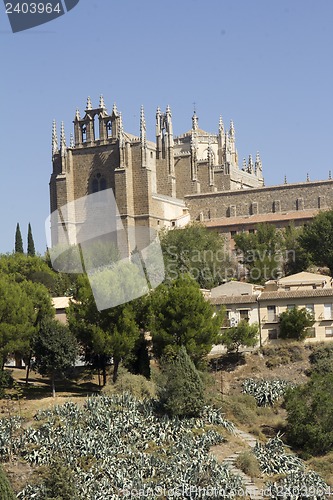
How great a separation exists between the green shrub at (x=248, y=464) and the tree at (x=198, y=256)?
24.5 meters

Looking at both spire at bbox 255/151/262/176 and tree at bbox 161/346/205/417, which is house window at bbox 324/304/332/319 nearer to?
tree at bbox 161/346/205/417

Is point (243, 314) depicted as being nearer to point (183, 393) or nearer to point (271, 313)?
point (271, 313)

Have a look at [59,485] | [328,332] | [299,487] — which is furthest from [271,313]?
[59,485]

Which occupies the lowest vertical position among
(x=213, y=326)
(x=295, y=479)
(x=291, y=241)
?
(x=295, y=479)

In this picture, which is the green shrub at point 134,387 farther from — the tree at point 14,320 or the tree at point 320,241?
the tree at point 320,241

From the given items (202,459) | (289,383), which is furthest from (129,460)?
(289,383)

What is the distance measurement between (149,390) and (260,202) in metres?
37.2

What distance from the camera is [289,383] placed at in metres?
36.8

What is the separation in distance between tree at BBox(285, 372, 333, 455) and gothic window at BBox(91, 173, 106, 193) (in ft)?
129

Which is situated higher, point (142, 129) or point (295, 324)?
point (142, 129)

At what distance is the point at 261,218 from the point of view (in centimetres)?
6669

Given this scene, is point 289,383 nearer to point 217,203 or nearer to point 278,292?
point 278,292

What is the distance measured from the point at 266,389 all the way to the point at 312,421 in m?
5.39

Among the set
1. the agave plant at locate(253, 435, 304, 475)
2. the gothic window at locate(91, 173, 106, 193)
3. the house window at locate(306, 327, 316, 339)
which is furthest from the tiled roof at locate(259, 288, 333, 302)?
the gothic window at locate(91, 173, 106, 193)
